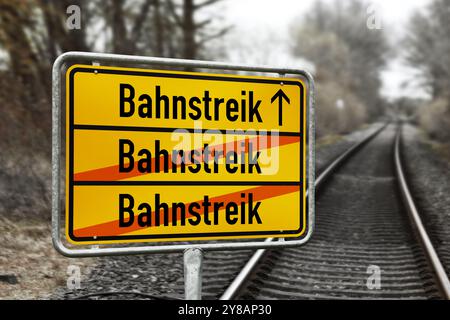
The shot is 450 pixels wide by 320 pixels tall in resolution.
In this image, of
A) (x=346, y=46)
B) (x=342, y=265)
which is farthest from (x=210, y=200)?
(x=346, y=46)

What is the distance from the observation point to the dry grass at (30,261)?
14.3ft

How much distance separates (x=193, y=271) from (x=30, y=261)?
366cm

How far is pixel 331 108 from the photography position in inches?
1227

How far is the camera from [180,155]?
2.06 meters

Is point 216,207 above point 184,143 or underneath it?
underneath

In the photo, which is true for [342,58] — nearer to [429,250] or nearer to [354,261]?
[429,250]

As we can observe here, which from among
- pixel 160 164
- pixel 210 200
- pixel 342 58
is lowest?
pixel 210 200

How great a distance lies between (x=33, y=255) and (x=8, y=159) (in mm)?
2993

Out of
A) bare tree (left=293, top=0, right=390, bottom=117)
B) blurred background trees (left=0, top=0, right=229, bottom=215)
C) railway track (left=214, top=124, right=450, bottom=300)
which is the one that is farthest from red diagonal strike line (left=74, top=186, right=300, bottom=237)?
bare tree (left=293, top=0, right=390, bottom=117)

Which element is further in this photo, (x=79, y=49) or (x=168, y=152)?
(x=79, y=49)

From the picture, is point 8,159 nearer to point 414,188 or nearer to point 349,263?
point 349,263

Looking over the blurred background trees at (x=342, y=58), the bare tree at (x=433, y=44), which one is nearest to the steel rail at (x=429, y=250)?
the bare tree at (x=433, y=44)

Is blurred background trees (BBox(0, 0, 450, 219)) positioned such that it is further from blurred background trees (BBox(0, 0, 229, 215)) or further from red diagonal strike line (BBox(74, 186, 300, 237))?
red diagonal strike line (BBox(74, 186, 300, 237))
